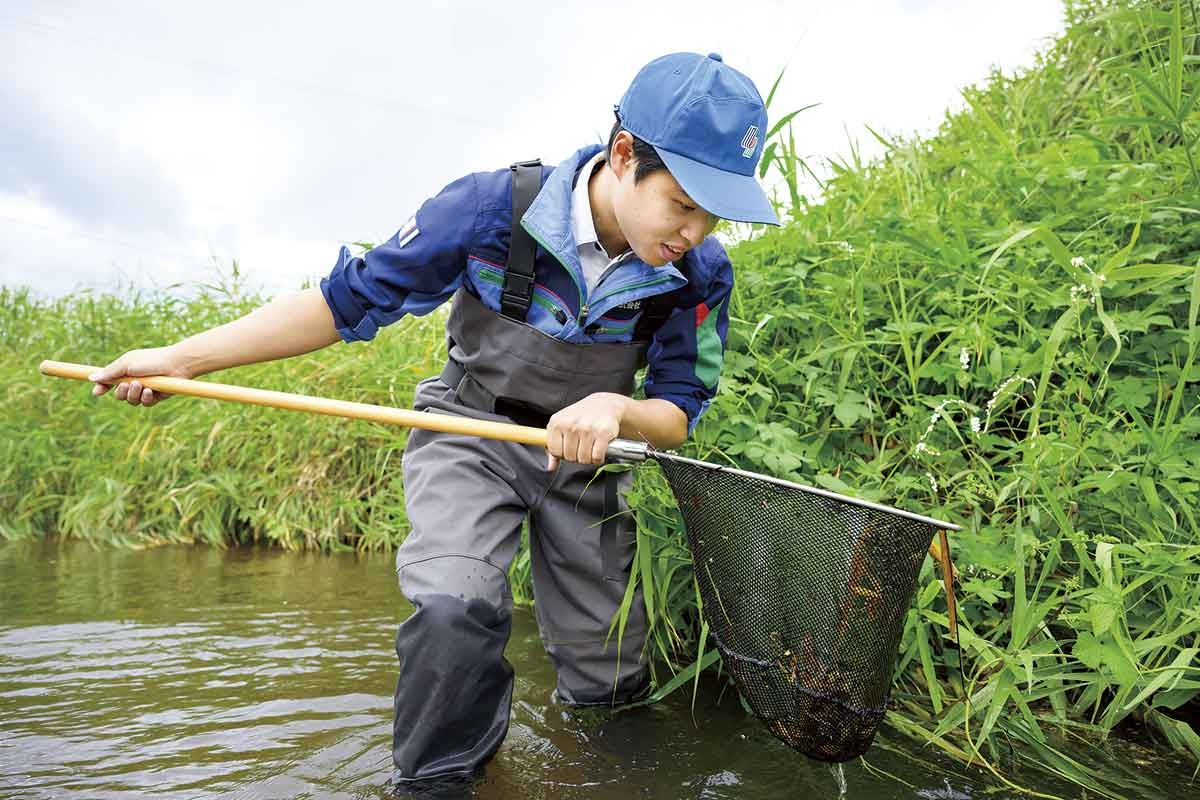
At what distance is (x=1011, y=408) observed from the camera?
9.30 feet

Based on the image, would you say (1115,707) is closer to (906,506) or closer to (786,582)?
(906,506)

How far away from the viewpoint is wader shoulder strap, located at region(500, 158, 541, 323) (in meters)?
2.28

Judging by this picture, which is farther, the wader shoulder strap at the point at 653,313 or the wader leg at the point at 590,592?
the wader leg at the point at 590,592

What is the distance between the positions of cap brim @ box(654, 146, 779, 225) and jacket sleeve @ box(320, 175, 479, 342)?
515mm

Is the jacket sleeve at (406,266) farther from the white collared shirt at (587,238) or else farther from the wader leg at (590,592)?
the wader leg at (590,592)

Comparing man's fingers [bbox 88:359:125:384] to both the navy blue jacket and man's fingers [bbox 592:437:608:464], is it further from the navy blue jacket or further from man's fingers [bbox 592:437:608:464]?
man's fingers [bbox 592:437:608:464]

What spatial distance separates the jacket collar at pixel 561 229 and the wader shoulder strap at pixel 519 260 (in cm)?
3

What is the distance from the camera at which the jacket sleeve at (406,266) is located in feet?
7.43

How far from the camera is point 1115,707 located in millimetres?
2113

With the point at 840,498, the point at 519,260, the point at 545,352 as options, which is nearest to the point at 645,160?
the point at 519,260

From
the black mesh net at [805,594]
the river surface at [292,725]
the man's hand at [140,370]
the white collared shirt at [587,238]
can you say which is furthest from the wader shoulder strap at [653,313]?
the man's hand at [140,370]

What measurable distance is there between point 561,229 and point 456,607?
0.90 metres

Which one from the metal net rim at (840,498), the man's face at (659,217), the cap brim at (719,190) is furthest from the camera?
the man's face at (659,217)

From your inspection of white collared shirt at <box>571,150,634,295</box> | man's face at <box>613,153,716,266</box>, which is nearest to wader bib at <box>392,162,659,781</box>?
white collared shirt at <box>571,150,634,295</box>
